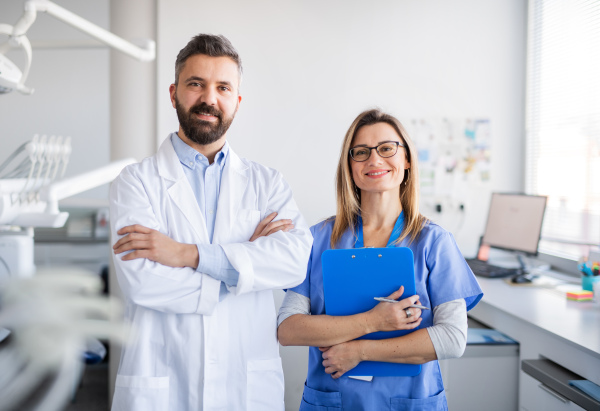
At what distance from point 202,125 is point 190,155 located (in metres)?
0.12

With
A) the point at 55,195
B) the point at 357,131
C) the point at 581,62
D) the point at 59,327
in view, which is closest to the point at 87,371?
the point at 59,327

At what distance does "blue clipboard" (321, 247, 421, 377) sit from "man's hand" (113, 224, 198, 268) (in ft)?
1.17

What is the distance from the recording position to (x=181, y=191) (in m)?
1.44

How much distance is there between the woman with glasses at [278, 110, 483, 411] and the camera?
134 cm

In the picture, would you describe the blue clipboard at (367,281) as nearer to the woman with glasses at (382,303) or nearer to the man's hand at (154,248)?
the woman with glasses at (382,303)

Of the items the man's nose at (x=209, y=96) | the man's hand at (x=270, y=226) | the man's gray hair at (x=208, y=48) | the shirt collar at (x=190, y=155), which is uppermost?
the man's gray hair at (x=208, y=48)

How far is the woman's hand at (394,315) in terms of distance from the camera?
131 cm

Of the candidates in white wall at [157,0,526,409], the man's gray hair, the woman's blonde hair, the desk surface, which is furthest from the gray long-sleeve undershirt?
white wall at [157,0,526,409]

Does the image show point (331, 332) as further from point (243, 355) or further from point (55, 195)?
point (55, 195)

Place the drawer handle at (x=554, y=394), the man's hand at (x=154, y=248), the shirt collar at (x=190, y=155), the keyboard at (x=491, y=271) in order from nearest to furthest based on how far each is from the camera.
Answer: the man's hand at (x=154, y=248)
the shirt collar at (x=190, y=155)
the drawer handle at (x=554, y=394)
the keyboard at (x=491, y=271)

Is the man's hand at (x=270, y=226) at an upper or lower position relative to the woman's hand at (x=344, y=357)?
upper

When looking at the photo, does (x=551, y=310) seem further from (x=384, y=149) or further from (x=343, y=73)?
(x=343, y=73)

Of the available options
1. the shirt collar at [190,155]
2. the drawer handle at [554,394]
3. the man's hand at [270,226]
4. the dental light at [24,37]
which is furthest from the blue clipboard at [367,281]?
the dental light at [24,37]

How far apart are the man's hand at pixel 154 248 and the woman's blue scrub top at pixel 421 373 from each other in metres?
0.41
